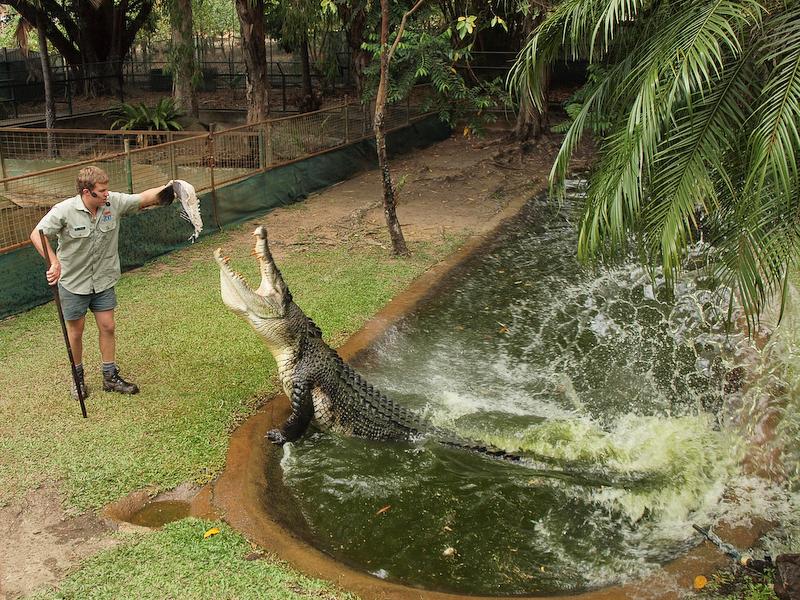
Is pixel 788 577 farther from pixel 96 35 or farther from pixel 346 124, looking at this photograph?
pixel 96 35

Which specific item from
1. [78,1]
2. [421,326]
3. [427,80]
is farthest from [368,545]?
[78,1]

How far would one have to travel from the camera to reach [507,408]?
20.6 ft

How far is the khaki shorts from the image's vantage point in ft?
18.4

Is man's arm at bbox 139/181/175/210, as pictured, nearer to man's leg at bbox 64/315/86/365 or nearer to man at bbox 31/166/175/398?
man at bbox 31/166/175/398

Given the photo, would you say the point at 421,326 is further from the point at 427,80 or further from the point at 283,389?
the point at 427,80

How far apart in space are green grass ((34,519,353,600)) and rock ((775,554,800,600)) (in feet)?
7.14

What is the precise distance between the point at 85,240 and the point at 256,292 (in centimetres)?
134

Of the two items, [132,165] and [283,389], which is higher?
[132,165]

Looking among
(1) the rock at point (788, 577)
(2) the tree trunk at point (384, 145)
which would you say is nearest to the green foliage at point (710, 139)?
(1) the rock at point (788, 577)

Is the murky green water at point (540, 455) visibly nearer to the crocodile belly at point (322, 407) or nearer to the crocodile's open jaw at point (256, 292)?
the crocodile belly at point (322, 407)

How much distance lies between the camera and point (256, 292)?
5527 millimetres

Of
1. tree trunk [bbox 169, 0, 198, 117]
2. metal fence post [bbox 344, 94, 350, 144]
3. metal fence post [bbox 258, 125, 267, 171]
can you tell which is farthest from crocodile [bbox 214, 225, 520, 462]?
tree trunk [bbox 169, 0, 198, 117]

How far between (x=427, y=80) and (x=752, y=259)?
15935 mm

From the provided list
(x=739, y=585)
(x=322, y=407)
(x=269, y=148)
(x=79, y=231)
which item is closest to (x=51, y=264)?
(x=79, y=231)
